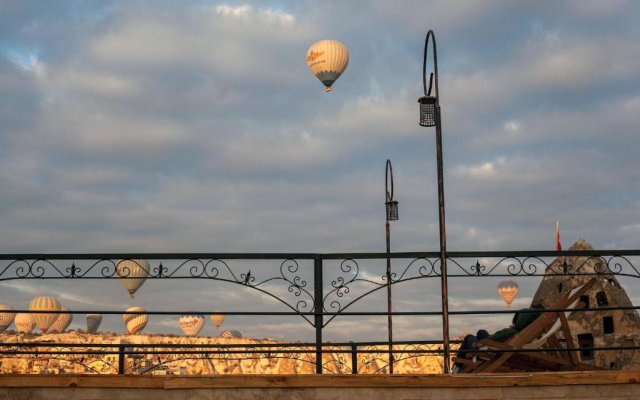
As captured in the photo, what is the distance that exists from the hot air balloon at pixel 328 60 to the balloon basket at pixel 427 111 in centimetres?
2038

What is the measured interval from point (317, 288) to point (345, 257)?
0.53 m

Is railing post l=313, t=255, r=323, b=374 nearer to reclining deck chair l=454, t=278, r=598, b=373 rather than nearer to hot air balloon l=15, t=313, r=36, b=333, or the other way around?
reclining deck chair l=454, t=278, r=598, b=373

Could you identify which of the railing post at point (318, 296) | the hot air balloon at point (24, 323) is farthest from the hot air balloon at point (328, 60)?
the hot air balloon at point (24, 323)

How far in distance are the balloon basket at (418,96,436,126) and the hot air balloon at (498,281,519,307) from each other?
28293mm

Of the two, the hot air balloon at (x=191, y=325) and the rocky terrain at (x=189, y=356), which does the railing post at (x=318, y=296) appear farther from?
the hot air balloon at (x=191, y=325)

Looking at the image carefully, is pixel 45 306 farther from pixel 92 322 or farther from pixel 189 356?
pixel 189 356

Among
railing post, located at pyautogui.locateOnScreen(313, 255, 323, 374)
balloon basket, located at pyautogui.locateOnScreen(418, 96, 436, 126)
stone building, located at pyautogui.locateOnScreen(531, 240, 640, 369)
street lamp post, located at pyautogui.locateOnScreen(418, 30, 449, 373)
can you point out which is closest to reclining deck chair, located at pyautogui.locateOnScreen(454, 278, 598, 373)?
street lamp post, located at pyautogui.locateOnScreen(418, 30, 449, 373)

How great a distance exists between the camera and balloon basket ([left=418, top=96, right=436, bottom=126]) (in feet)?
35.5

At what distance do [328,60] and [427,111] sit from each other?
67.1ft

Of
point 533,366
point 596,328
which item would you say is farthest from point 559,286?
point 533,366

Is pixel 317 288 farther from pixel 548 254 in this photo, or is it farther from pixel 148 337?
pixel 148 337

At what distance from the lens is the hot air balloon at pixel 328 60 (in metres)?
30.9

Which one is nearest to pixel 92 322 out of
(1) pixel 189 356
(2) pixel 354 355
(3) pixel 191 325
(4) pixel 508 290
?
(3) pixel 191 325

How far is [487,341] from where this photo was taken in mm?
10180
